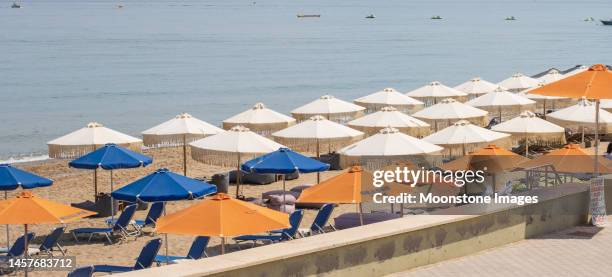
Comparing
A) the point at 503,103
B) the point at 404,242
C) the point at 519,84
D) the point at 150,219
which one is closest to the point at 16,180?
the point at 150,219

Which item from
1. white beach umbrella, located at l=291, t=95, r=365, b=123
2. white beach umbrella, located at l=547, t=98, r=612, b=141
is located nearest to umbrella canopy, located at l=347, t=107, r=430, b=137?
white beach umbrella, located at l=291, t=95, r=365, b=123

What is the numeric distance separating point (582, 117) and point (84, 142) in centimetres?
1028

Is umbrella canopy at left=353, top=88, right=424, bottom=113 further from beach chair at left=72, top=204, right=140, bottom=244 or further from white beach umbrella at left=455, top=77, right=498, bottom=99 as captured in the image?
beach chair at left=72, top=204, right=140, bottom=244

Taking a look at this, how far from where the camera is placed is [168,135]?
2098 centimetres

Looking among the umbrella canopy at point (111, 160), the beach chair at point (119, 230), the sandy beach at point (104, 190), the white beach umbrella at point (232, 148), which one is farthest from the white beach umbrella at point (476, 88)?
the beach chair at point (119, 230)

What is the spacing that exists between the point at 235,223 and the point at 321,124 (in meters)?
10.1

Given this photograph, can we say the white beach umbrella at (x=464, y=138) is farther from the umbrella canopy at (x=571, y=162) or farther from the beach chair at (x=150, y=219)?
the umbrella canopy at (x=571, y=162)

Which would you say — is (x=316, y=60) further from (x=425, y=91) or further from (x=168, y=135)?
(x=168, y=135)

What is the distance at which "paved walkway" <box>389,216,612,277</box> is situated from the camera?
870 centimetres

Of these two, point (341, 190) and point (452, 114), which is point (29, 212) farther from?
point (452, 114)

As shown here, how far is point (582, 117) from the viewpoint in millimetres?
22656

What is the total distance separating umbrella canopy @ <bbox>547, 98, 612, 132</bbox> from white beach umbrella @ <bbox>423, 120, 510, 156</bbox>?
10.4 feet

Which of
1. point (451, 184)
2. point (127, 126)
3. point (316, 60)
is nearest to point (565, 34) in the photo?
point (316, 60)

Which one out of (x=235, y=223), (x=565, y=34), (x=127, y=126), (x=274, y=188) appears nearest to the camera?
(x=235, y=223)
